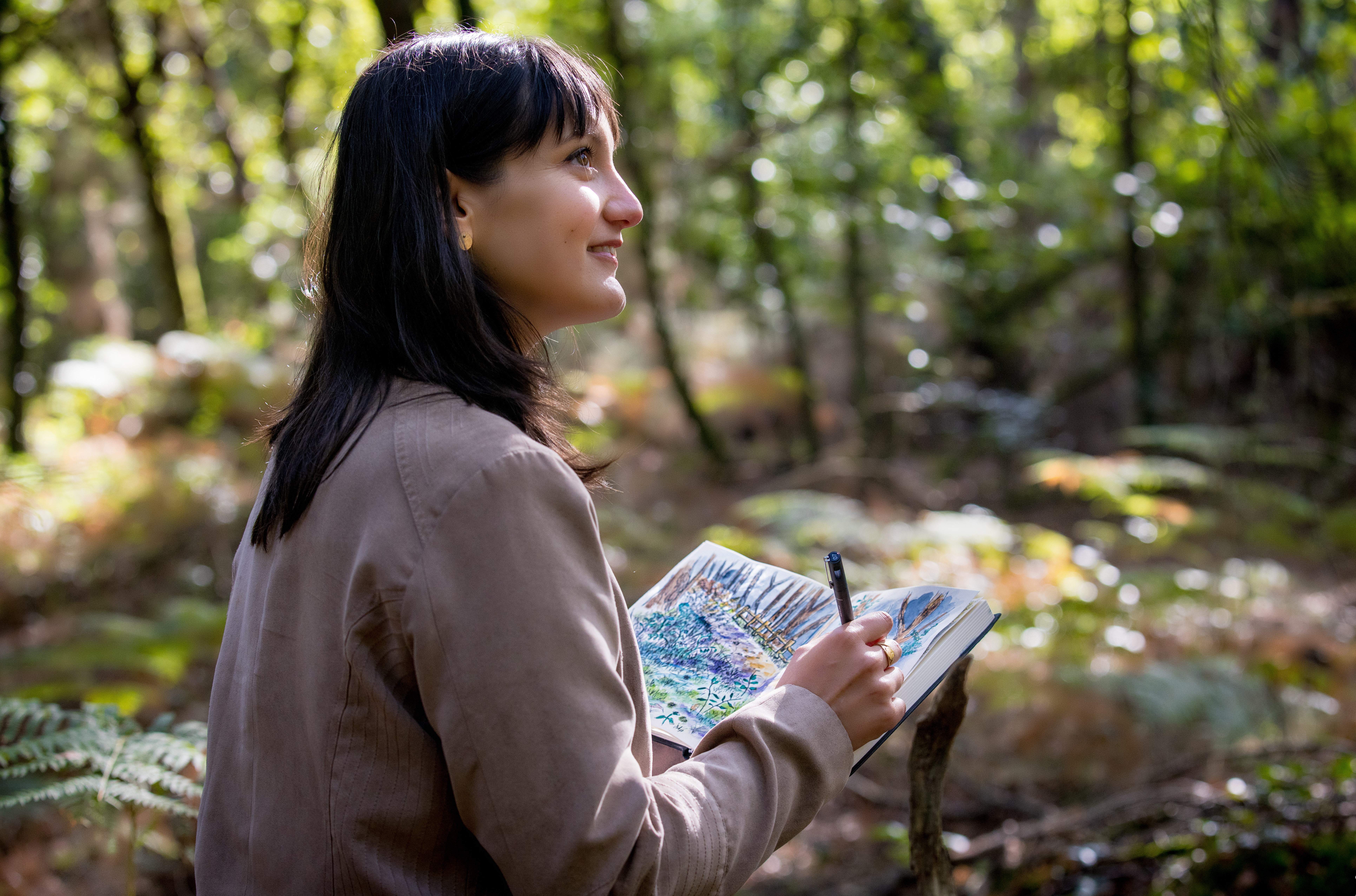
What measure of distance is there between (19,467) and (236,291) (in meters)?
14.8

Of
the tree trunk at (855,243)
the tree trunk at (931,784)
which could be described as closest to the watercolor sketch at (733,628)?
the tree trunk at (931,784)

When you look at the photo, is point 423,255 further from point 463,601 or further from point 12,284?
point 12,284

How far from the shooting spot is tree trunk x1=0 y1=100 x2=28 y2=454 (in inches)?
308

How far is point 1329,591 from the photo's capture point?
5.87m

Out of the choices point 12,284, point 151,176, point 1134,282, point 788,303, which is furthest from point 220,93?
point 1134,282

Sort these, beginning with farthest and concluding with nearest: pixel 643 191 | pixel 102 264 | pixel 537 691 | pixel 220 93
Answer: pixel 102 264, pixel 220 93, pixel 643 191, pixel 537 691

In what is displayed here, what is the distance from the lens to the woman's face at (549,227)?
53.0 inches

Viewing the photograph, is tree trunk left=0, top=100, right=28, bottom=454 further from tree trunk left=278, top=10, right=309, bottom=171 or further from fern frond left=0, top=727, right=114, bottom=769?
fern frond left=0, top=727, right=114, bottom=769

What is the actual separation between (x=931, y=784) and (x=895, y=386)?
30.2ft

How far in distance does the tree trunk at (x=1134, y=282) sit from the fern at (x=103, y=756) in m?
7.32

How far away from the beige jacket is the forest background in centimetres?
65

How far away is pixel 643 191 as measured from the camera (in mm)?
8875

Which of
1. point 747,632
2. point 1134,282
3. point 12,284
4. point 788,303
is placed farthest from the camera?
point 788,303

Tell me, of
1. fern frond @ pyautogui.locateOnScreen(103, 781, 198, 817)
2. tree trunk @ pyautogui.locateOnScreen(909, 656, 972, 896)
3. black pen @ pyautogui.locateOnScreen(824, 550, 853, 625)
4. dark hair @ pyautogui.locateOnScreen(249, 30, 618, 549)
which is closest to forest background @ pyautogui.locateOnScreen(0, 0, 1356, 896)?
fern frond @ pyautogui.locateOnScreen(103, 781, 198, 817)
